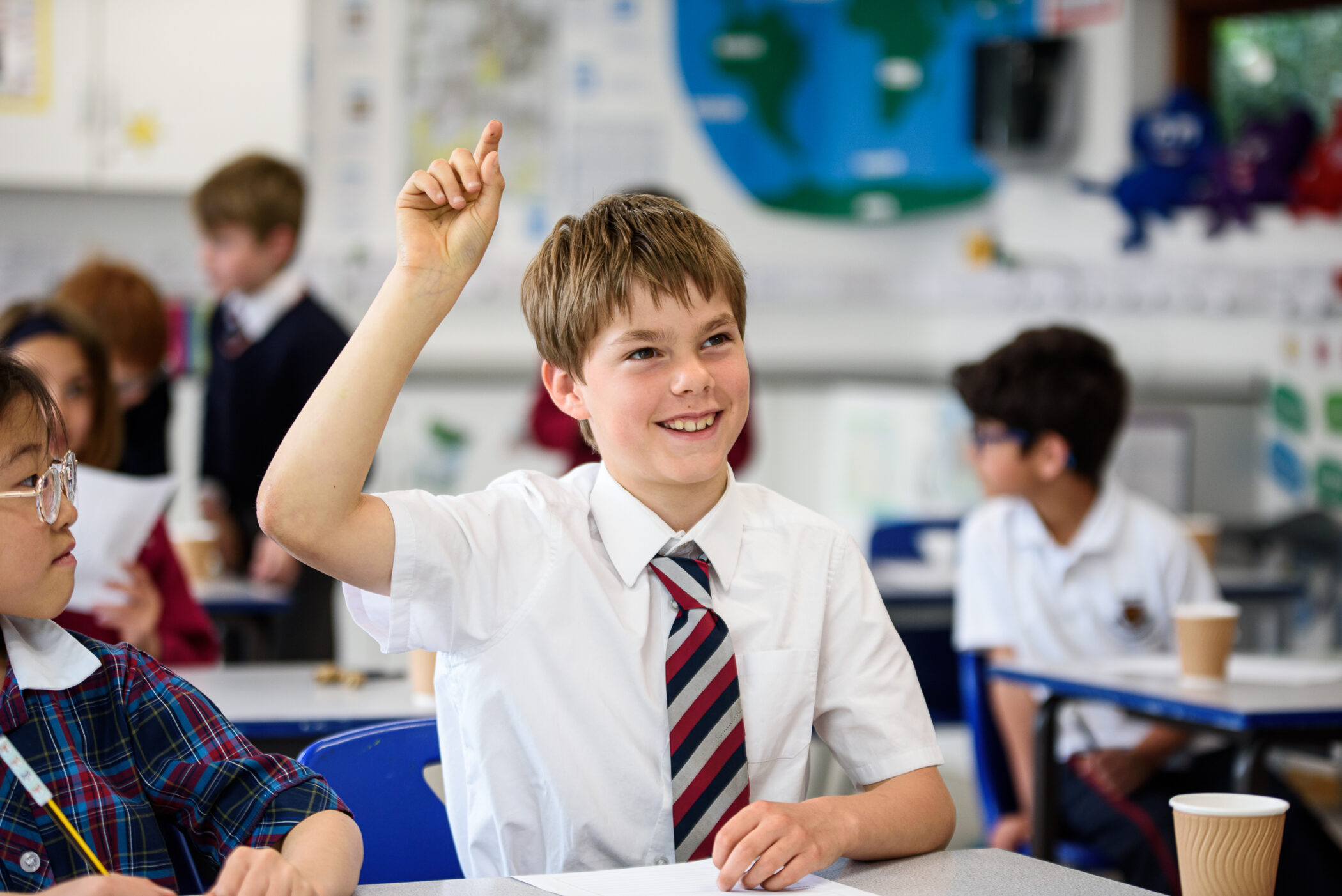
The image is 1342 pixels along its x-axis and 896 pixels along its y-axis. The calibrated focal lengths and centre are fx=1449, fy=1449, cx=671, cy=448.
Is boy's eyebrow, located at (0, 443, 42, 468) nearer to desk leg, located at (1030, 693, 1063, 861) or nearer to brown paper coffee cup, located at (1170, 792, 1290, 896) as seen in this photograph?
brown paper coffee cup, located at (1170, 792, 1290, 896)

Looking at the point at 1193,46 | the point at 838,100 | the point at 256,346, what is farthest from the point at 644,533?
the point at 838,100

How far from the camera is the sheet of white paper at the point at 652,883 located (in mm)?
1060

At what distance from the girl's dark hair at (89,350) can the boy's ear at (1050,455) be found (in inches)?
61.1

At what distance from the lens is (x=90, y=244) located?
5242 millimetres

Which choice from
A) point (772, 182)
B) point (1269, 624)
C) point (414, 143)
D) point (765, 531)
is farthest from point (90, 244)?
point (765, 531)

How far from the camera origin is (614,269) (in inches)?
53.4

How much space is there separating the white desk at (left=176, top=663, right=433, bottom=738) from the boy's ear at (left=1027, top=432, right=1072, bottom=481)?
1167 millimetres

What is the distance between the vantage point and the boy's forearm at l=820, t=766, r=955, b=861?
3.92ft

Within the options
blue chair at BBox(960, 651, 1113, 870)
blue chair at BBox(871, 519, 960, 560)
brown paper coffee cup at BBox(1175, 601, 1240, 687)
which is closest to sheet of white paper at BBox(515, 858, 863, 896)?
brown paper coffee cup at BBox(1175, 601, 1240, 687)

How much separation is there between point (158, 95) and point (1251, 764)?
4.28 meters

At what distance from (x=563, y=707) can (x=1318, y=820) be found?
138cm

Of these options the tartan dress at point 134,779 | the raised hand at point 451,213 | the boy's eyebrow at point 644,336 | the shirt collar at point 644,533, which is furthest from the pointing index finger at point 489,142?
the tartan dress at point 134,779

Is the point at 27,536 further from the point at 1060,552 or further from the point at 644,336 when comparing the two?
the point at 1060,552

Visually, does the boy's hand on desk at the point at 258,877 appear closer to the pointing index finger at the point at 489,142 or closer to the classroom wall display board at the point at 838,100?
the pointing index finger at the point at 489,142
